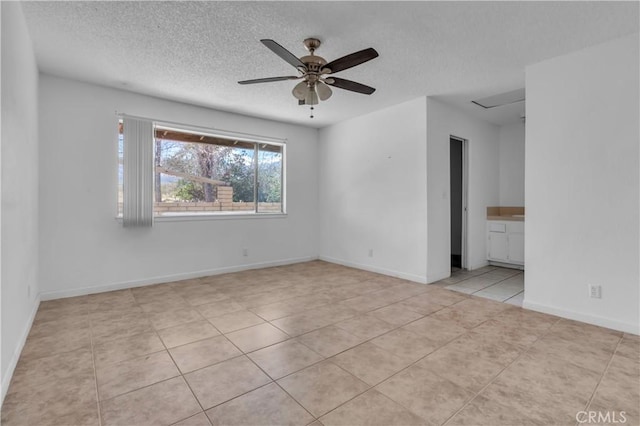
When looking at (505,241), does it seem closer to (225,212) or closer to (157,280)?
(225,212)

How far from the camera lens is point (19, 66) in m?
2.36

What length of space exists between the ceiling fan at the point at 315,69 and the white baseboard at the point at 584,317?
282 cm

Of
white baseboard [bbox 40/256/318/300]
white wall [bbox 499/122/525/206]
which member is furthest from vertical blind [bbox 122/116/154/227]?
white wall [bbox 499/122/525/206]

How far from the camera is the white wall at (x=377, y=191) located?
14.4ft

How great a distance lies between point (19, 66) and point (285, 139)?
3.68 m

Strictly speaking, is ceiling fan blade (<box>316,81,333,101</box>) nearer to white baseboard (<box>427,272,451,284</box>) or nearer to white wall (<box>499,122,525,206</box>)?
white baseboard (<box>427,272,451,284</box>)

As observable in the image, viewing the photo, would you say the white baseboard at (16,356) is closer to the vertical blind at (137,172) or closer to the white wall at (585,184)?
the vertical blind at (137,172)

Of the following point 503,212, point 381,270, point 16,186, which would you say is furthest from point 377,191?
point 16,186

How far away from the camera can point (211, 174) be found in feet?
16.1

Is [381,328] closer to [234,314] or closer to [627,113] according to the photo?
[234,314]

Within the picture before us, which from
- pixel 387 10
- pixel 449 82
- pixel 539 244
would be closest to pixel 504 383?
pixel 539 244

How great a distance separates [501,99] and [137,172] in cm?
507

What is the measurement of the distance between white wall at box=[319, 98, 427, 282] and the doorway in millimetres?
1198

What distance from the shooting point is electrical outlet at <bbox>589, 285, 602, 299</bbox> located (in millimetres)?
2783
